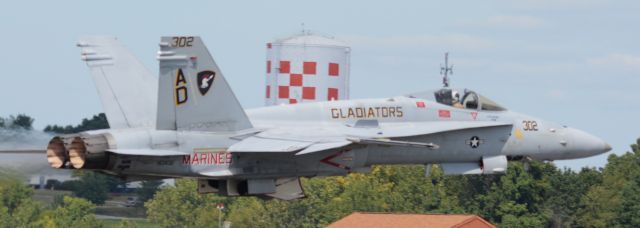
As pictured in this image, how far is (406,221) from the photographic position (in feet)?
217

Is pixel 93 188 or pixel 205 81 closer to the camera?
pixel 205 81

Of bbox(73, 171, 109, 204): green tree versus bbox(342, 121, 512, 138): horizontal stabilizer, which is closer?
bbox(342, 121, 512, 138): horizontal stabilizer

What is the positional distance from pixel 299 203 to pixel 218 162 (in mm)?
35405

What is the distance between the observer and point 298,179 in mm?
39469

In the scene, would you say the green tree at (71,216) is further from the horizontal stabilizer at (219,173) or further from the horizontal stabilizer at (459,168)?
the horizontal stabilizer at (219,173)

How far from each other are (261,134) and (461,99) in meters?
4.78

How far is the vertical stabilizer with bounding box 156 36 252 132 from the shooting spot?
36.9 meters

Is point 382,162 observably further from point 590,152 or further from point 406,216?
point 406,216

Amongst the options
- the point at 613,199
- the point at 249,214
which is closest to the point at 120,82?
the point at 249,214

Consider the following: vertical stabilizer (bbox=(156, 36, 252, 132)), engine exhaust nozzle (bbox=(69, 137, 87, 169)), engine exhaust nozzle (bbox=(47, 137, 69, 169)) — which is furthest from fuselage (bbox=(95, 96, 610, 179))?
engine exhaust nozzle (bbox=(47, 137, 69, 169))

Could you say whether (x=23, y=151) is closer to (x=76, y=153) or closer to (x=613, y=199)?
(x=76, y=153)

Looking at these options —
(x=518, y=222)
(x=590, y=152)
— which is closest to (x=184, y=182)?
(x=518, y=222)

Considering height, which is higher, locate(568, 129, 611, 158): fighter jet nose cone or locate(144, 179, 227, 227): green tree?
locate(568, 129, 611, 158): fighter jet nose cone

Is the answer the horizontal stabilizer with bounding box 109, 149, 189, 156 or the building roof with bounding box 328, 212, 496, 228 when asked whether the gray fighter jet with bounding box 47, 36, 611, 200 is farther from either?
the building roof with bounding box 328, 212, 496, 228
